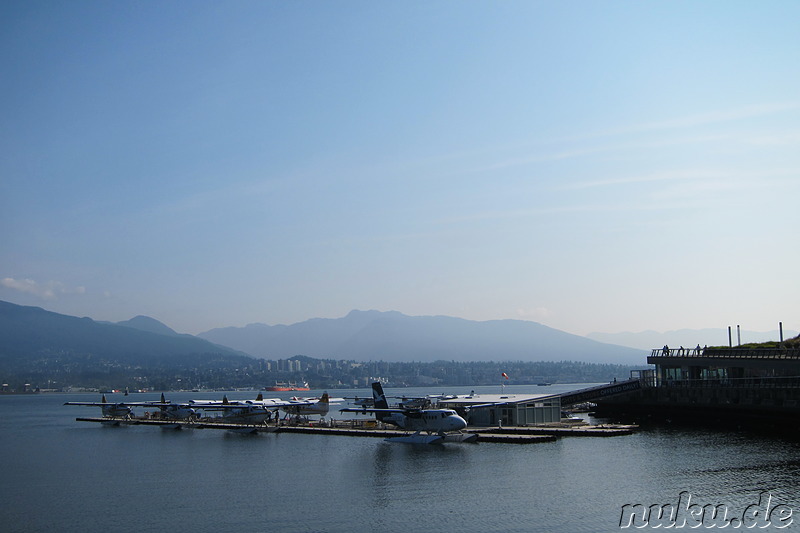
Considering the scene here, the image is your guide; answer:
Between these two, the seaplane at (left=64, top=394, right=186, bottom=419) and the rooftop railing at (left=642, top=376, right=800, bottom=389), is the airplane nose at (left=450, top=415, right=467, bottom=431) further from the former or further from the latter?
the seaplane at (left=64, top=394, right=186, bottom=419)

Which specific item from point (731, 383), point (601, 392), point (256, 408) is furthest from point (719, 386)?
point (256, 408)

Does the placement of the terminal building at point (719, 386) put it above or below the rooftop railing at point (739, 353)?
below

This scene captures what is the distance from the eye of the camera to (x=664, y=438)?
2106 inches

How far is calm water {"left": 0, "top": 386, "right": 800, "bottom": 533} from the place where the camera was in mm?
30234

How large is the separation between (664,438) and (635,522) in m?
27.3

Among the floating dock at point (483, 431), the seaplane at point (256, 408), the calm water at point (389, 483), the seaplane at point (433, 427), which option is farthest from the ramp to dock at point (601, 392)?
the seaplane at point (256, 408)

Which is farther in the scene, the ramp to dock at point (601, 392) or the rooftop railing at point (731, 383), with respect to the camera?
the ramp to dock at point (601, 392)

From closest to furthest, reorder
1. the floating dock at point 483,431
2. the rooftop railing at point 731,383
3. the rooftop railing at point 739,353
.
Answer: the floating dock at point 483,431 < the rooftop railing at point 731,383 < the rooftop railing at point 739,353

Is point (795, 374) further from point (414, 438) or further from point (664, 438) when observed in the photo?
point (414, 438)

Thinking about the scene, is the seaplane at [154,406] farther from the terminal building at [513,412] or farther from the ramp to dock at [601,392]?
the ramp to dock at [601,392]

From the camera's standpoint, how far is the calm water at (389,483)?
3023 centimetres

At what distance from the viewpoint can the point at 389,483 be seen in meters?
38.0

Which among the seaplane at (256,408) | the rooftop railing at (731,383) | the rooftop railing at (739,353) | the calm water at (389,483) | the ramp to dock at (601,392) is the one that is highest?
the rooftop railing at (739,353)

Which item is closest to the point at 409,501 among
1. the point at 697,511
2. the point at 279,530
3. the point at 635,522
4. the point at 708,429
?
the point at 279,530
